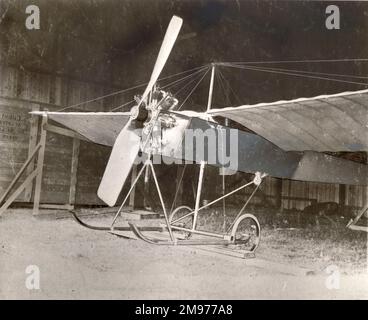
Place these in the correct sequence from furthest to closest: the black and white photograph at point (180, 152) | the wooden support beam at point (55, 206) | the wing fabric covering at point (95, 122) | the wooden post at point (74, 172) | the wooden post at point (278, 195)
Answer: the wooden post at point (278, 195) < the wooden post at point (74, 172) < the wooden support beam at point (55, 206) < the wing fabric covering at point (95, 122) < the black and white photograph at point (180, 152)

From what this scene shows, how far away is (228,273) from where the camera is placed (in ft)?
17.3

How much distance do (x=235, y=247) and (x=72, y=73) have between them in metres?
7.29

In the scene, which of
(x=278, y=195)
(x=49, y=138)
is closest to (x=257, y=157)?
(x=49, y=138)

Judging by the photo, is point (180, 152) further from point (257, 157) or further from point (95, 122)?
point (95, 122)

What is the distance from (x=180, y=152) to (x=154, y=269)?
1822 millimetres

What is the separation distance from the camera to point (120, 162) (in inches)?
233

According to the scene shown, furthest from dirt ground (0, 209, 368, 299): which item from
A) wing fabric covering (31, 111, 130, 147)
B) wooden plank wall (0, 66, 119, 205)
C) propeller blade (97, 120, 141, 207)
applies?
wooden plank wall (0, 66, 119, 205)

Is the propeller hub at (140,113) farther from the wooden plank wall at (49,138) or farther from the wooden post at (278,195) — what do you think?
the wooden post at (278,195)

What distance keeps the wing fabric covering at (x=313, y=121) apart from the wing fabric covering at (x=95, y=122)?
73.5 inches

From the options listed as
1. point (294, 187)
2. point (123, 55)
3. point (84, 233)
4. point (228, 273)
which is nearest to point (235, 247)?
point (228, 273)

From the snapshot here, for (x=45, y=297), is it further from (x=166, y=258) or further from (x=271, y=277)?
(x=271, y=277)

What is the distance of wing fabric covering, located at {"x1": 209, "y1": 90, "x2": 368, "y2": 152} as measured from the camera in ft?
15.9

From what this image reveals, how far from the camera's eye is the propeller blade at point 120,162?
5835 mm

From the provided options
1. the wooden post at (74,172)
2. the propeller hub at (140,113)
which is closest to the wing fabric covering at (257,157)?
the propeller hub at (140,113)
